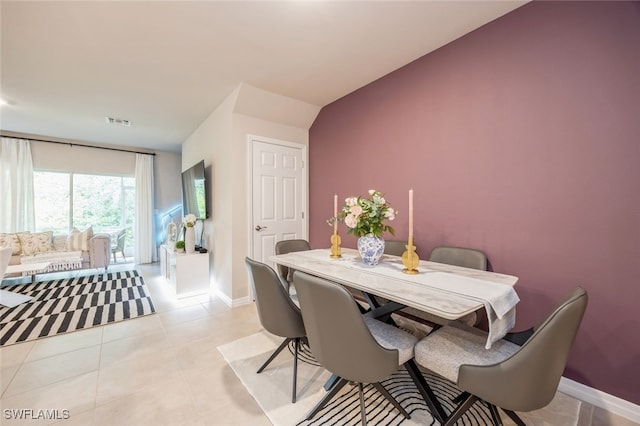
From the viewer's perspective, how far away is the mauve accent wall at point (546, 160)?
1.48 meters

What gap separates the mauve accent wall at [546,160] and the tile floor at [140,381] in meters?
0.66

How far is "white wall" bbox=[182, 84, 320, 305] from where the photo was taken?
3164 mm

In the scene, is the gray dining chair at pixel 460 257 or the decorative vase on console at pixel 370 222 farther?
the gray dining chair at pixel 460 257

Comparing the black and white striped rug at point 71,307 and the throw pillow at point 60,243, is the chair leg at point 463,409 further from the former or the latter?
the throw pillow at point 60,243

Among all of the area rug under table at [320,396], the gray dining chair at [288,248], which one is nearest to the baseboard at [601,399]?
the area rug under table at [320,396]

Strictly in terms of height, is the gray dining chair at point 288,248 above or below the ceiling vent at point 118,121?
below

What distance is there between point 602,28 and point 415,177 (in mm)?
1459

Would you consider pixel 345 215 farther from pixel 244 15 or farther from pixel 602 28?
pixel 602 28

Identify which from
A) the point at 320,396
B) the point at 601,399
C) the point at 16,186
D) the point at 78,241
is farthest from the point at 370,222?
the point at 16,186

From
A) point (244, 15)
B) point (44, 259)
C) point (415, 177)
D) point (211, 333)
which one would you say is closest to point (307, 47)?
point (244, 15)

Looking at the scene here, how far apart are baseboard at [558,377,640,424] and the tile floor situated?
5 centimetres

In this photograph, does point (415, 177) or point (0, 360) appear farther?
point (415, 177)

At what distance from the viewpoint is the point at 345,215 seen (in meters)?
1.90

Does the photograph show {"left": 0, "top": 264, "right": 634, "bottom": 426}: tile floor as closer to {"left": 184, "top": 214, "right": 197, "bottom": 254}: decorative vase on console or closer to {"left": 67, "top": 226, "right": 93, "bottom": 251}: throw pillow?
{"left": 184, "top": 214, "right": 197, "bottom": 254}: decorative vase on console
